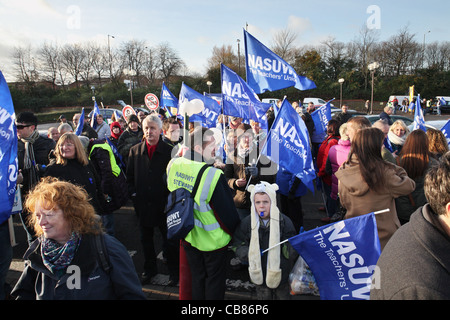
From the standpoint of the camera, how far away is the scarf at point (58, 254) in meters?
1.61

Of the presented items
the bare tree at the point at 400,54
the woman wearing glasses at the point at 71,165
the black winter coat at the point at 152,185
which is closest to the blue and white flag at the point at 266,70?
the black winter coat at the point at 152,185

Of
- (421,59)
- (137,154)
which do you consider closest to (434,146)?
(137,154)

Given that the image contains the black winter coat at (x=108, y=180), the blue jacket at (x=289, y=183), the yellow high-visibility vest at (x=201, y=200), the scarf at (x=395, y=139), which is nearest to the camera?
the yellow high-visibility vest at (x=201, y=200)

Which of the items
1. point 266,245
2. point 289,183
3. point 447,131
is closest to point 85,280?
point 266,245

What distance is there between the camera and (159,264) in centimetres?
389

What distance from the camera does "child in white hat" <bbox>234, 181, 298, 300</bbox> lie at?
255cm

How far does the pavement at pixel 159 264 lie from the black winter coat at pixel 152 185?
2.50 feet

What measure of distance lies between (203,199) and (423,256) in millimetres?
1570

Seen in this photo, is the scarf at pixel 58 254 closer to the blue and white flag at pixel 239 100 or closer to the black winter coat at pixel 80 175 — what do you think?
the black winter coat at pixel 80 175

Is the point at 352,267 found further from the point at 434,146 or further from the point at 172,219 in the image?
the point at 434,146

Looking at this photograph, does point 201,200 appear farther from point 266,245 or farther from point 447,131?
point 447,131

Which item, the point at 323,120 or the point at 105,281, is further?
the point at 323,120

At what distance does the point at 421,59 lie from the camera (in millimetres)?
40938
